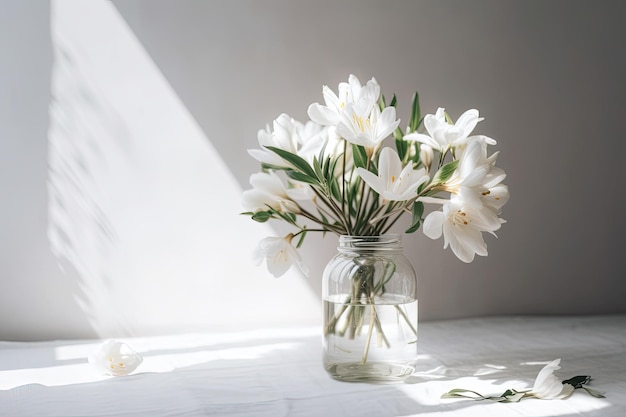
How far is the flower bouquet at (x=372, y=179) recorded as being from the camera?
104cm

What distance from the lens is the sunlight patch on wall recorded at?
1.43 metres

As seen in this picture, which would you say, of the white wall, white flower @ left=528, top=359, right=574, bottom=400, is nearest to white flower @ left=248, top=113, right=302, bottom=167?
the white wall

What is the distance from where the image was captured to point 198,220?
1.51 meters

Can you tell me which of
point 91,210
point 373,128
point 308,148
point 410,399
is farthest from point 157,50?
point 410,399

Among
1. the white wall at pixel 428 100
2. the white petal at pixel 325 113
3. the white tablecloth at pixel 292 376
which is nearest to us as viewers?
the white tablecloth at pixel 292 376

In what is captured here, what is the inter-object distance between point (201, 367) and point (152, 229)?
388mm

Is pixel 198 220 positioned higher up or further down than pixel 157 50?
further down

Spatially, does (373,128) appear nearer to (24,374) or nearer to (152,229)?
(152,229)

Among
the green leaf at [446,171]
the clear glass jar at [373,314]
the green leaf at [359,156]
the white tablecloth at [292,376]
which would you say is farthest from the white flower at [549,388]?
the green leaf at [359,156]

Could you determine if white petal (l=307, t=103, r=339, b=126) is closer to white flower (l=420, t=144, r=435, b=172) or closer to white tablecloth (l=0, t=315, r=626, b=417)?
white flower (l=420, t=144, r=435, b=172)

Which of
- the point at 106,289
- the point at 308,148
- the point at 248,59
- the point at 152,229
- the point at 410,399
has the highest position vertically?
the point at 248,59

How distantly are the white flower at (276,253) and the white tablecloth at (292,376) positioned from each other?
0.19 meters

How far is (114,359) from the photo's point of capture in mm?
1150

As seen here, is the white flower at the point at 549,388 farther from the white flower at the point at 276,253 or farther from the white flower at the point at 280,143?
the white flower at the point at 280,143
